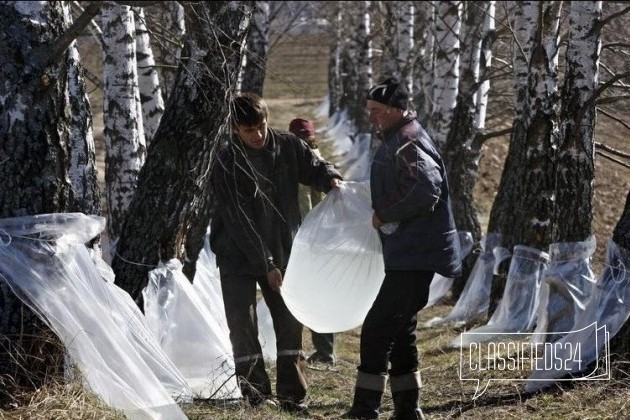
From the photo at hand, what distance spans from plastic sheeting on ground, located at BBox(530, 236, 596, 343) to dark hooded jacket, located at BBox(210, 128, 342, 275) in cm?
202

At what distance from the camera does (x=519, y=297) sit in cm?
907

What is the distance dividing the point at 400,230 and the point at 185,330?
1843mm

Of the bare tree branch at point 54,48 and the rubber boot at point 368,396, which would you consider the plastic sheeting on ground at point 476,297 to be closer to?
the rubber boot at point 368,396

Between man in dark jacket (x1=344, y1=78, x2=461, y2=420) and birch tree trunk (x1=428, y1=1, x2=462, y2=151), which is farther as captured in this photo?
birch tree trunk (x1=428, y1=1, x2=462, y2=151)

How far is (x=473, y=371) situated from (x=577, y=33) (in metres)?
2.62

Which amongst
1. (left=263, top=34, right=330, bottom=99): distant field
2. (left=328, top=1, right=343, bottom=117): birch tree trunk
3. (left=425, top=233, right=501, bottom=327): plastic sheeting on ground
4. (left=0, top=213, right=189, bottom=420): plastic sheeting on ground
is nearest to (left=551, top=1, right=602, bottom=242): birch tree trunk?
(left=425, top=233, right=501, bottom=327): plastic sheeting on ground

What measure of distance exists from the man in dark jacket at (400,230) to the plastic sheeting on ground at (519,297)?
3.15 meters

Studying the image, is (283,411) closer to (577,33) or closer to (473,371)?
(473,371)

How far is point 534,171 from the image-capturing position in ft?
30.6

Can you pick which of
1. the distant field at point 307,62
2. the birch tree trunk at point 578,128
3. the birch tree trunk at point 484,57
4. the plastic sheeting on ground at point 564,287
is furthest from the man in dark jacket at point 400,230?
the distant field at point 307,62

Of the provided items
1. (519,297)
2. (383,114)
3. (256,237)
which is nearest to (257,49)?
(519,297)

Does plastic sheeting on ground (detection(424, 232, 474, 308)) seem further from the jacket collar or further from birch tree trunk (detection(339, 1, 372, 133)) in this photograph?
birch tree trunk (detection(339, 1, 372, 133))

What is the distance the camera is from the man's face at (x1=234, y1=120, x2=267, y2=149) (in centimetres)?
632

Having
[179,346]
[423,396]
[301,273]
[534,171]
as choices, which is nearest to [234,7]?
[301,273]
